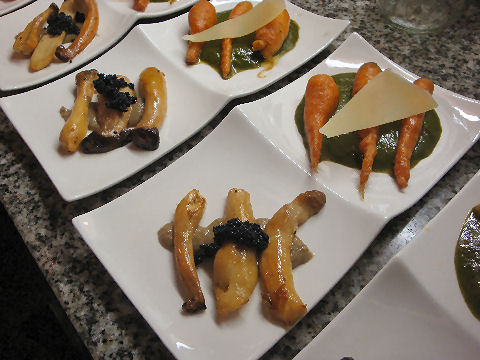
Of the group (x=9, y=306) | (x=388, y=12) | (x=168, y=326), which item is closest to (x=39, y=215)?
(x=168, y=326)

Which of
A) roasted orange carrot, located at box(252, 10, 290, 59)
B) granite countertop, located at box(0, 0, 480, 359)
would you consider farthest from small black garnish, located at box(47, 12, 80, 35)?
roasted orange carrot, located at box(252, 10, 290, 59)

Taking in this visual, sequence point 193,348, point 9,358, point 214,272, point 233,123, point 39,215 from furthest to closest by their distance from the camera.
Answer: point 9,358
point 233,123
point 39,215
point 214,272
point 193,348

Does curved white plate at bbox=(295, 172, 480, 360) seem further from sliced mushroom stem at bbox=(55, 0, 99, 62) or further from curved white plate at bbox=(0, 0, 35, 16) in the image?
curved white plate at bbox=(0, 0, 35, 16)

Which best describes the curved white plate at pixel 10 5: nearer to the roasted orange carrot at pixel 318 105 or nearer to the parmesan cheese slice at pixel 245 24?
the parmesan cheese slice at pixel 245 24

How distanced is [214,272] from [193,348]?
24 centimetres

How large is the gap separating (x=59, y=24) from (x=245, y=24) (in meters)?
1.03

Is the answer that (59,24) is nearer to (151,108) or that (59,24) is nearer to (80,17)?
(80,17)

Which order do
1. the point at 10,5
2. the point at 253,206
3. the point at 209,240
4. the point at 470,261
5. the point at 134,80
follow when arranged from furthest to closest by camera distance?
the point at 10,5 → the point at 134,80 → the point at 253,206 → the point at 209,240 → the point at 470,261

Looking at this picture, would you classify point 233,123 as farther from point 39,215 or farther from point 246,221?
point 39,215

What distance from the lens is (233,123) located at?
1.82 m

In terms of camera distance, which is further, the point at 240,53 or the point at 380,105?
the point at 240,53

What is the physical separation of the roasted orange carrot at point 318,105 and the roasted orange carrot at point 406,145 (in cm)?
31

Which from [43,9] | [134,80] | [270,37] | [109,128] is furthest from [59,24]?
[270,37]

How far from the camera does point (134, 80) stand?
2.17 metres
